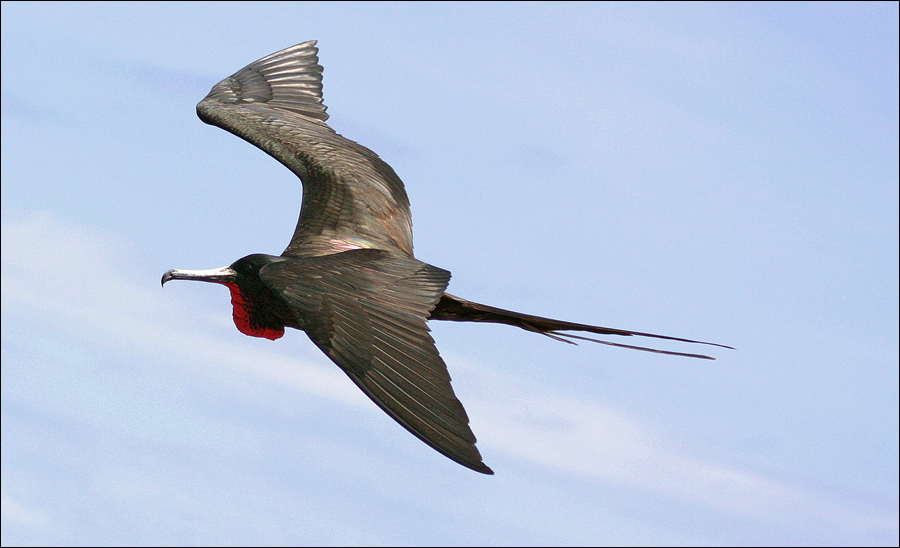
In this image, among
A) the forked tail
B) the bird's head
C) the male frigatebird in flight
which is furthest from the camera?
the bird's head

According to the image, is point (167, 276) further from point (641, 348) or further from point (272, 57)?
point (272, 57)

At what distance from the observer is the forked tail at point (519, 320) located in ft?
21.8

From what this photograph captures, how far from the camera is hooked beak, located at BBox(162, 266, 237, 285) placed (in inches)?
300

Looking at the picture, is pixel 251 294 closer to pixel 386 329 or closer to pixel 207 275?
pixel 207 275

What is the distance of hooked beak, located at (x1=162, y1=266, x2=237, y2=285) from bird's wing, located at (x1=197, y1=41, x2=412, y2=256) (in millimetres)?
620

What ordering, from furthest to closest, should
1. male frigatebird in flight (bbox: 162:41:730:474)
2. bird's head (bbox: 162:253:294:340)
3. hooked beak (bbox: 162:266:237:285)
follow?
hooked beak (bbox: 162:266:237:285), bird's head (bbox: 162:253:294:340), male frigatebird in flight (bbox: 162:41:730:474)

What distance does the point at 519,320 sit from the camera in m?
7.26

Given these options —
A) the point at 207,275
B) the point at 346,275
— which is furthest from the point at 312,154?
the point at 346,275

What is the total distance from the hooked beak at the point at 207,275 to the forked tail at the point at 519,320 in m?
1.53

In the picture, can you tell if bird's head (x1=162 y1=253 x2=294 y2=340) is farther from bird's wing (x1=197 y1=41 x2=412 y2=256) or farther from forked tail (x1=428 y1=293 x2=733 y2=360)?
forked tail (x1=428 y1=293 x2=733 y2=360)

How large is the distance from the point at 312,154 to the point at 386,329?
3717mm

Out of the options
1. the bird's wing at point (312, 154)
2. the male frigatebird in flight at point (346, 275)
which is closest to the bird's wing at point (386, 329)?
the male frigatebird in flight at point (346, 275)

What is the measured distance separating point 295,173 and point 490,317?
2.61 metres

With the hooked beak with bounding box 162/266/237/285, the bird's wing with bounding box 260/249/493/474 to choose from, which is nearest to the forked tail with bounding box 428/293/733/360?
the bird's wing with bounding box 260/249/493/474
